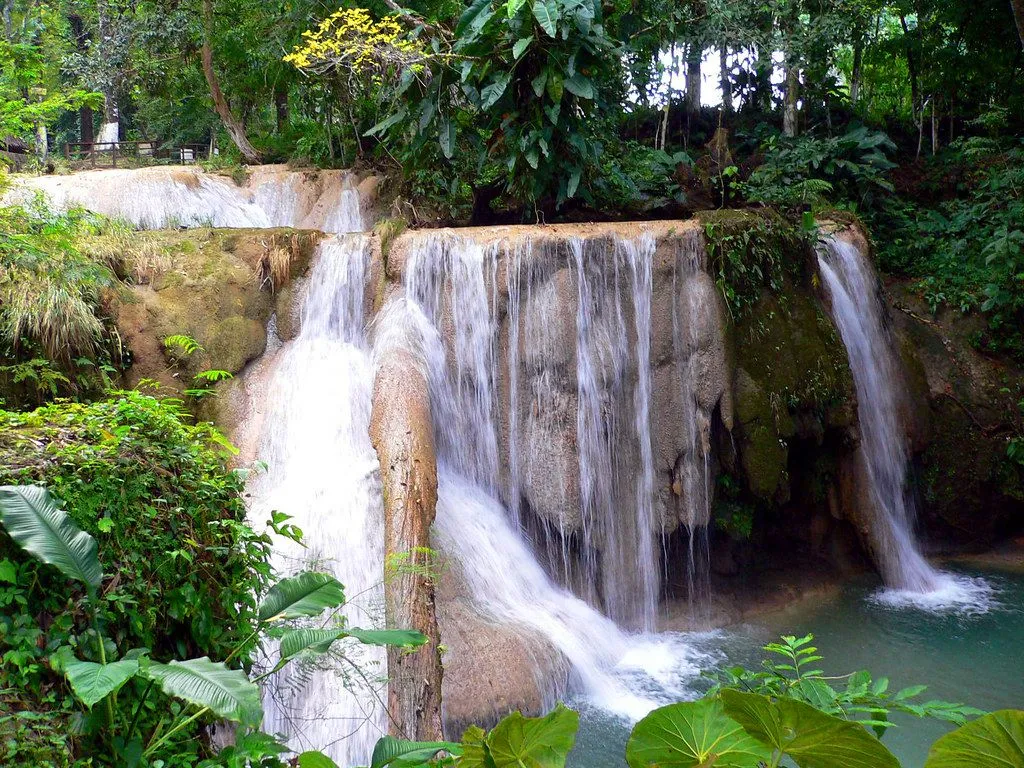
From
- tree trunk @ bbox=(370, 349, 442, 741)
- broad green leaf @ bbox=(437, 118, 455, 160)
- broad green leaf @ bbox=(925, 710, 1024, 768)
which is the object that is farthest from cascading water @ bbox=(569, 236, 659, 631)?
broad green leaf @ bbox=(925, 710, 1024, 768)

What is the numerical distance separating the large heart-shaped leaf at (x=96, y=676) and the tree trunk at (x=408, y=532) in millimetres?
2153

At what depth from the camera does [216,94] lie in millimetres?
15492

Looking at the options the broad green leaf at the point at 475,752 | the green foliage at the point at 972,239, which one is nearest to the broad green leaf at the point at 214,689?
the broad green leaf at the point at 475,752

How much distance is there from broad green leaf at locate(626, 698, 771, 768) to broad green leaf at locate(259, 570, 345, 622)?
2.07 metres

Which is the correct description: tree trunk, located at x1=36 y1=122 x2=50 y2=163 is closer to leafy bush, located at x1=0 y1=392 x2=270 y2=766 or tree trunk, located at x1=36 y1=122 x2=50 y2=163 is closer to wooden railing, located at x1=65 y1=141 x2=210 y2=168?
wooden railing, located at x1=65 y1=141 x2=210 y2=168

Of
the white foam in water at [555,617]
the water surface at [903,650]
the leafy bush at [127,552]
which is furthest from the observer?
the white foam in water at [555,617]

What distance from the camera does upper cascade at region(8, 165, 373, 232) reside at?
12586 millimetres

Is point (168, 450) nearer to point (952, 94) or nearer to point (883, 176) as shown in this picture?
point (883, 176)

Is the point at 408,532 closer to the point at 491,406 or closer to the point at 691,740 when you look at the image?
the point at 491,406

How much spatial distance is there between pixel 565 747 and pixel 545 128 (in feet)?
31.1

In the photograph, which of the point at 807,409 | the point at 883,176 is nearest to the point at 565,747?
the point at 807,409

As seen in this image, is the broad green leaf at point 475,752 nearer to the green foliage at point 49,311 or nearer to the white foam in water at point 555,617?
the white foam in water at point 555,617

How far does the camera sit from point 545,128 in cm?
1018

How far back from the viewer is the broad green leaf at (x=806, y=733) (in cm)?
130
